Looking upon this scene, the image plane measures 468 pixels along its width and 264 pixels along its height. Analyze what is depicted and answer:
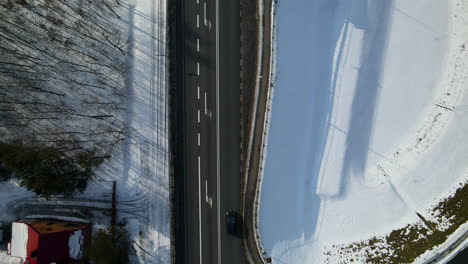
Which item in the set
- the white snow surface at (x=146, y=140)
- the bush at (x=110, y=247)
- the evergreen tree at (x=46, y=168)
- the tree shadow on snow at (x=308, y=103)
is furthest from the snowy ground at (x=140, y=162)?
the tree shadow on snow at (x=308, y=103)

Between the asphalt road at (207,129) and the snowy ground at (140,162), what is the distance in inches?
49.1

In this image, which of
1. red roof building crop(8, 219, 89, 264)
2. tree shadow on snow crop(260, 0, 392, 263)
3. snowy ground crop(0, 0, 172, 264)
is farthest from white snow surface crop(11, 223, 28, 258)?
tree shadow on snow crop(260, 0, 392, 263)

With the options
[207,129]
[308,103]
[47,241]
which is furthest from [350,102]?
[47,241]

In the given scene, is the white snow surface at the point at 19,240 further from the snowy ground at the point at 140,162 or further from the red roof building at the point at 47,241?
the snowy ground at the point at 140,162

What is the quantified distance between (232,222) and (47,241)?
12817 mm

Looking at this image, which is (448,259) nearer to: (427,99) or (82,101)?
(427,99)

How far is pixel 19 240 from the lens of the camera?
26.2 metres

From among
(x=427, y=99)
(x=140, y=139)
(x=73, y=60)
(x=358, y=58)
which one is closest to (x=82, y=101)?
(x=73, y=60)

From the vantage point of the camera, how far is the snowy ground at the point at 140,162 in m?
28.7

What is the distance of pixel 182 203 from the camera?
28781 millimetres

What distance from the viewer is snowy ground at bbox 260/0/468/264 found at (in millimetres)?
27953

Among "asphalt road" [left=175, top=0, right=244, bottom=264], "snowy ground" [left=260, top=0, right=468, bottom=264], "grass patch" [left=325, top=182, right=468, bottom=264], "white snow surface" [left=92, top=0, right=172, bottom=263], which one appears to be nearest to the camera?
"grass patch" [left=325, top=182, right=468, bottom=264]

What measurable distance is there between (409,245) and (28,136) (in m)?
29.8

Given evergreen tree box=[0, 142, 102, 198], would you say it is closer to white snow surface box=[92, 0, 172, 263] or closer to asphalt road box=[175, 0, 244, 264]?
white snow surface box=[92, 0, 172, 263]
